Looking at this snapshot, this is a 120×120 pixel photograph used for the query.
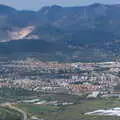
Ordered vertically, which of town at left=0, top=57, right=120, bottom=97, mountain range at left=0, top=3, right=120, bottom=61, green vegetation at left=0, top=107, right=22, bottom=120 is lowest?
green vegetation at left=0, top=107, right=22, bottom=120

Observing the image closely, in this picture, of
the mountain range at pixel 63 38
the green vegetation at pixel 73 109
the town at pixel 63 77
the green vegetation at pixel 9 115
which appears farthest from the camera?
the mountain range at pixel 63 38

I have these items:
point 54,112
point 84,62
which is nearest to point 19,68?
point 84,62

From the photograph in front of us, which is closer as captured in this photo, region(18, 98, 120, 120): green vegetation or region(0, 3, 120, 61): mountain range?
region(18, 98, 120, 120): green vegetation

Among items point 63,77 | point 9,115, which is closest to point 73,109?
point 9,115

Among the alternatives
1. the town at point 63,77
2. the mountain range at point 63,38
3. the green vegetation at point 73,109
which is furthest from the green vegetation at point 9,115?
the mountain range at point 63,38

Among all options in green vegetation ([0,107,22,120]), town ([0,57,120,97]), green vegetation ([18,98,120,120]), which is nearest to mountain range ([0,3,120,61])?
town ([0,57,120,97])

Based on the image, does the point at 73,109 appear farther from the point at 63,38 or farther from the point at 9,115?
the point at 63,38

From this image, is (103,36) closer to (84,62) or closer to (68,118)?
(84,62)

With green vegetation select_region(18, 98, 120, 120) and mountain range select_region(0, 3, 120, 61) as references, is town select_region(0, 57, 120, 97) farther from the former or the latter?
mountain range select_region(0, 3, 120, 61)

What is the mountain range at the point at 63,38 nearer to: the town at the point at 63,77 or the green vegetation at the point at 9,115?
the town at the point at 63,77
